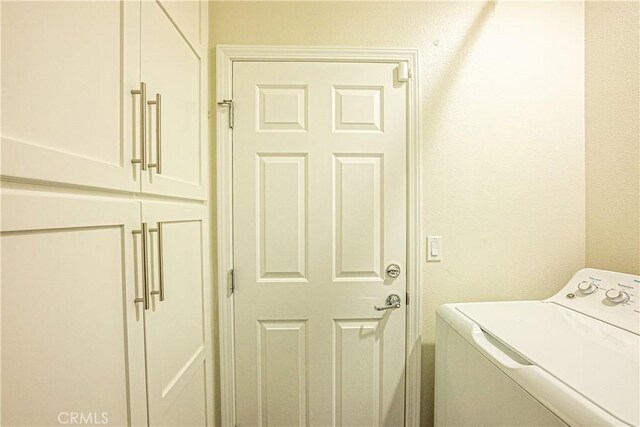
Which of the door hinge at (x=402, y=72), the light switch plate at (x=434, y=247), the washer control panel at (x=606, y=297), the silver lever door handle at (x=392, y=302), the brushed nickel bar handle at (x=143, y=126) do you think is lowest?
the silver lever door handle at (x=392, y=302)

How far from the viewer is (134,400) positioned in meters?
0.68

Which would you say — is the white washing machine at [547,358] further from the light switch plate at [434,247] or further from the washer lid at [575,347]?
the light switch plate at [434,247]

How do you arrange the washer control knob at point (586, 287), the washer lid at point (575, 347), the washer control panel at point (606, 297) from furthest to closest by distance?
1. the washer control knob at point (586, 287)
2. the washer control panel at point (606, 297)
3. the washer lid at point (575, 347)

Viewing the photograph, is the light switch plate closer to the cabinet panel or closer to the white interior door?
the white interior door

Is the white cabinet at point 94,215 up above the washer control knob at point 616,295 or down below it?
above

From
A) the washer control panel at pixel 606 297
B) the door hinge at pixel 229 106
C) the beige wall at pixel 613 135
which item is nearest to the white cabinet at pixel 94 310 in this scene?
the door hinge at pixel 229 106

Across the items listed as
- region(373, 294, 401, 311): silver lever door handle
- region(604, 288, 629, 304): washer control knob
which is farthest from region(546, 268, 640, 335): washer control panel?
region(373, 294, 401, 311): silver lever door handle

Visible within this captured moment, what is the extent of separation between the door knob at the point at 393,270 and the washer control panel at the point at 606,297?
0.65 m

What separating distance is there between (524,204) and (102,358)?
5.37ft

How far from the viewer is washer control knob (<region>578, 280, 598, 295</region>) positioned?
3.49ft

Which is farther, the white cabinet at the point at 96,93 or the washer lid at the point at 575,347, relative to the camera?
the washer lid at the point at 575,347

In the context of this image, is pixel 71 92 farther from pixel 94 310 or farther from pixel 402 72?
pixel 402 72

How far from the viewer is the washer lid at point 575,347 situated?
0.57m

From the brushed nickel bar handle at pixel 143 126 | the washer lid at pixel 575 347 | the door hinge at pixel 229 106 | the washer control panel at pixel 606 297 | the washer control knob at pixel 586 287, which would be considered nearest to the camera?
the washer lid at pixel 575 347
